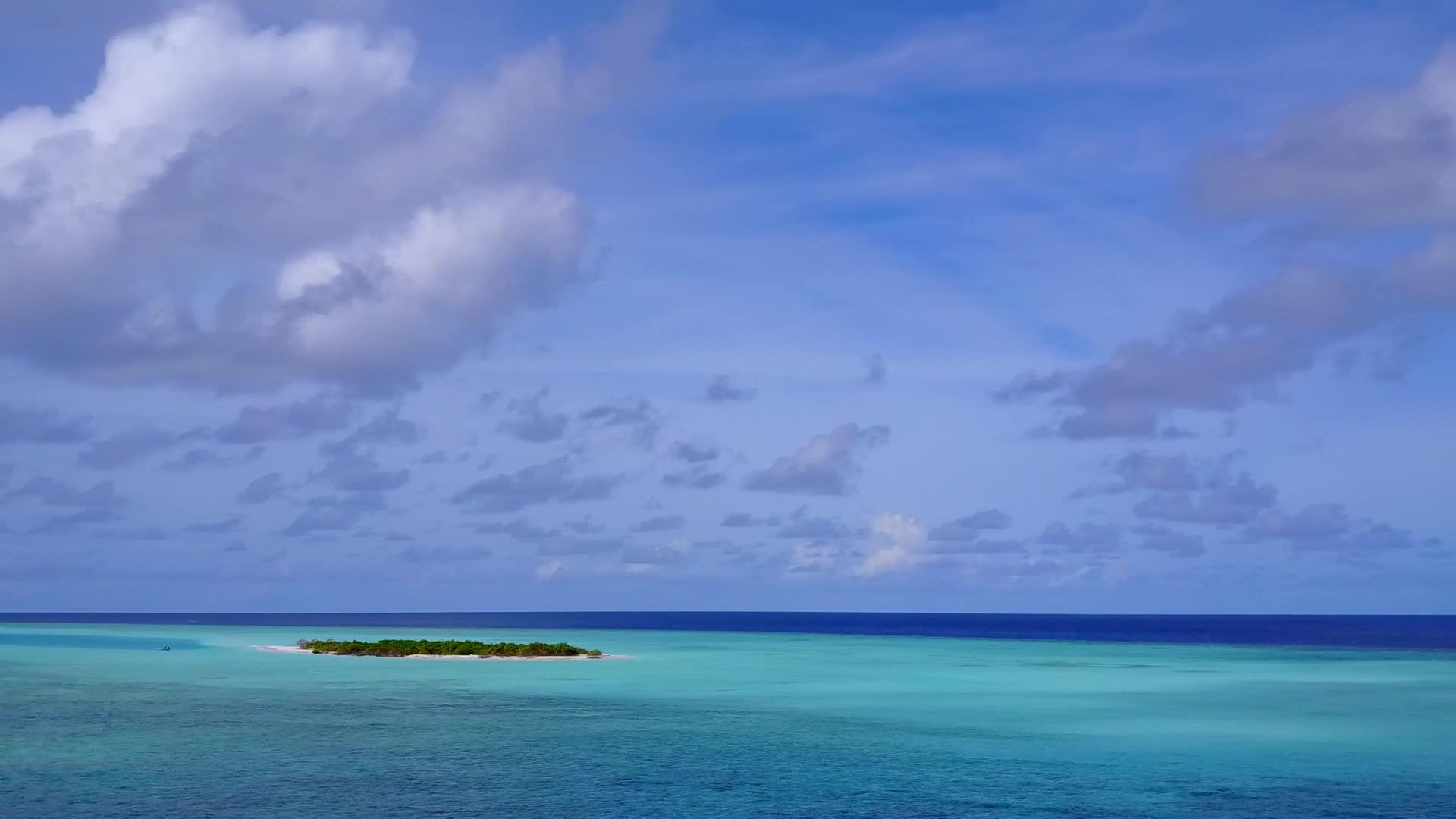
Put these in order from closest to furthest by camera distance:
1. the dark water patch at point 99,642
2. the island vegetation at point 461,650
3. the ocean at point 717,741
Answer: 1. the ocean at point 717,741
2. the island vegetation at point 461,650
3. the dark water patch at point 99,642

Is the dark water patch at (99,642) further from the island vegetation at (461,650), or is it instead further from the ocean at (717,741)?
the ocean at (717,741)

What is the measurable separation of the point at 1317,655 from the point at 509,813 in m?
88.7

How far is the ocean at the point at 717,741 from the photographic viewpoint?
32.4 meters

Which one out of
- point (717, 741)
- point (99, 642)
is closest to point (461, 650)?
point (717, 741)

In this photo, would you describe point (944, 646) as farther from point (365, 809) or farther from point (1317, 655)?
point (365, 809)

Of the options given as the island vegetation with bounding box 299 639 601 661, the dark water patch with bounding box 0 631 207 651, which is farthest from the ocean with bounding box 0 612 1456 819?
the dark water patch with bounding box 0 631 207 651

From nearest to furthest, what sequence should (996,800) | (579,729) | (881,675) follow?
(996,800), (579,729), (881,675)

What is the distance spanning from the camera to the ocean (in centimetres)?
3238

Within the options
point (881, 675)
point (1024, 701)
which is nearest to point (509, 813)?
point (1024, 701)

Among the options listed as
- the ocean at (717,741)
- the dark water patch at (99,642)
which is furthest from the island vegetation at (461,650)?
the dark water patch at (99,642)

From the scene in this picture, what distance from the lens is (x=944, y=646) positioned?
117500 millimetres

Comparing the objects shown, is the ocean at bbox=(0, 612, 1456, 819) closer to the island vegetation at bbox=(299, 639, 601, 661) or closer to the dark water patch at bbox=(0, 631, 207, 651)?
the island vegetation at bbox=(299, 639, 601, 661)

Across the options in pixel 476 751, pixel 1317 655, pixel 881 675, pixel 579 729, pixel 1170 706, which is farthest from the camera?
pixel 1317 655

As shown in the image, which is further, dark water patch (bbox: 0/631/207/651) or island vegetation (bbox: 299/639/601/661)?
dark water patch (bbox: 0/631/207/651)
